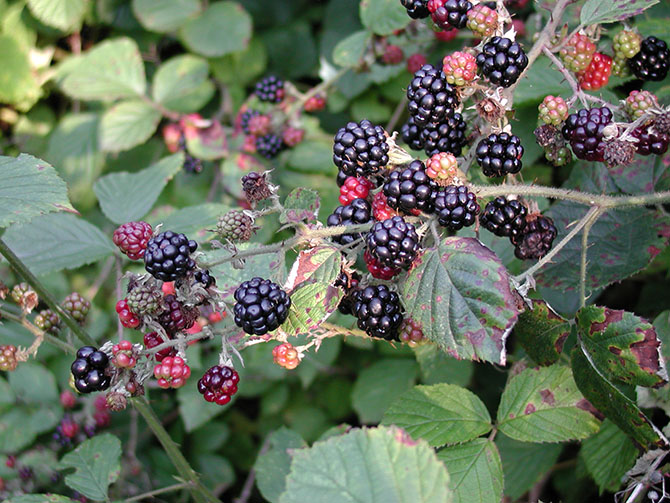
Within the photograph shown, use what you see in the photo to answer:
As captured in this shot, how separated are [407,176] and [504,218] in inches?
12.0

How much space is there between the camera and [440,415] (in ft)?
6.07

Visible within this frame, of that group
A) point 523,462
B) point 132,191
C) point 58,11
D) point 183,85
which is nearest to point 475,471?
point 523,462

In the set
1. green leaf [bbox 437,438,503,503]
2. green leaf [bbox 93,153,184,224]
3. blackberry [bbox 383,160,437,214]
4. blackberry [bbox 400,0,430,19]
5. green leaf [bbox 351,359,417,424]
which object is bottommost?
green leaf [bbox 351,359,417,424]

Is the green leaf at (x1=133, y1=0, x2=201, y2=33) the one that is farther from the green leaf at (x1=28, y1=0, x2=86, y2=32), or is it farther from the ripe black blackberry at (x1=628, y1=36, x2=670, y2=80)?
the ripe black blackberry at (x1=628, y1=36, x2=670, y2=80)

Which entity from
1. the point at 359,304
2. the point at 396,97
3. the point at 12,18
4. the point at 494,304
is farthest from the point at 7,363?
the point at 12,18

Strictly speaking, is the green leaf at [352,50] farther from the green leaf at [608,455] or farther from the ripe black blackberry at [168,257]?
the green leaf at [608,455]

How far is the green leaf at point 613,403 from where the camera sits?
1.52m

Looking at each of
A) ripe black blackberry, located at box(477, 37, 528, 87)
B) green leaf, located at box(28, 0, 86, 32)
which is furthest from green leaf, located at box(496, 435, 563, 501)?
green leaf, located at box(28, 0, 86, 32)

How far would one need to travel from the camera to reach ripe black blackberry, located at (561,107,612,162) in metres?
1.58

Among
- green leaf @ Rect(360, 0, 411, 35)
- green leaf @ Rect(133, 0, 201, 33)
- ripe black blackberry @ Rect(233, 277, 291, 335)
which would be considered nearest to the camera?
ripe black blackberry @ Rect(233, 277, 291, 335)

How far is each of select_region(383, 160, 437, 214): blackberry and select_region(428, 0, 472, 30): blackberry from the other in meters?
0.48

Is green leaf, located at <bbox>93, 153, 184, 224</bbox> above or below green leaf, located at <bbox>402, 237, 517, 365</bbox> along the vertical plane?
below

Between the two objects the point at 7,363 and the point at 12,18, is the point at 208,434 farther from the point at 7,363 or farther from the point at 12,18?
the point at 12,18

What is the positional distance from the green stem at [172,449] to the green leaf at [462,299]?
891 mm
